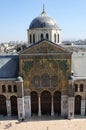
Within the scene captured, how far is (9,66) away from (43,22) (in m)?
10.2

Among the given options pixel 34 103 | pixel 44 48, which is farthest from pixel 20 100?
pixel 44 48

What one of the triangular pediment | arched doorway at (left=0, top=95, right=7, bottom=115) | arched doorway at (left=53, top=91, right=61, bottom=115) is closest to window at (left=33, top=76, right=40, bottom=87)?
arched doorway at (left=53, top=91, right=61, bottom=115)

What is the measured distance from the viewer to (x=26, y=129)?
32.1 meters

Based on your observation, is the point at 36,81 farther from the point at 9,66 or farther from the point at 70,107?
the point at 70,107

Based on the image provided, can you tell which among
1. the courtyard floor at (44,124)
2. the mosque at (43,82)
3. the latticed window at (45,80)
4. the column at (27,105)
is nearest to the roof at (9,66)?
the mosque at (43,82)

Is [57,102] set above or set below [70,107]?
above

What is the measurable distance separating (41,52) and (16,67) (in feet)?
17.5

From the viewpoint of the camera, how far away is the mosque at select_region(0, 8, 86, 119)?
34.0 meters

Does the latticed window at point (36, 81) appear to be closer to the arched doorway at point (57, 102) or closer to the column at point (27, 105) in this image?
the column at point (27, 105)

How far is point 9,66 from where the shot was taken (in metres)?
36.9

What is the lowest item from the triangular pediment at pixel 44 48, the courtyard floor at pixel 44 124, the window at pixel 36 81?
the courtyard floor at pixel 44 124

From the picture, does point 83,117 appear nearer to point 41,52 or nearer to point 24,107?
point 24,107

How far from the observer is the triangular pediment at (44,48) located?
33.6 meters

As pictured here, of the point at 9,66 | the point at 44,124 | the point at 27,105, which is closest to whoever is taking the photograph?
the point at 44,124
